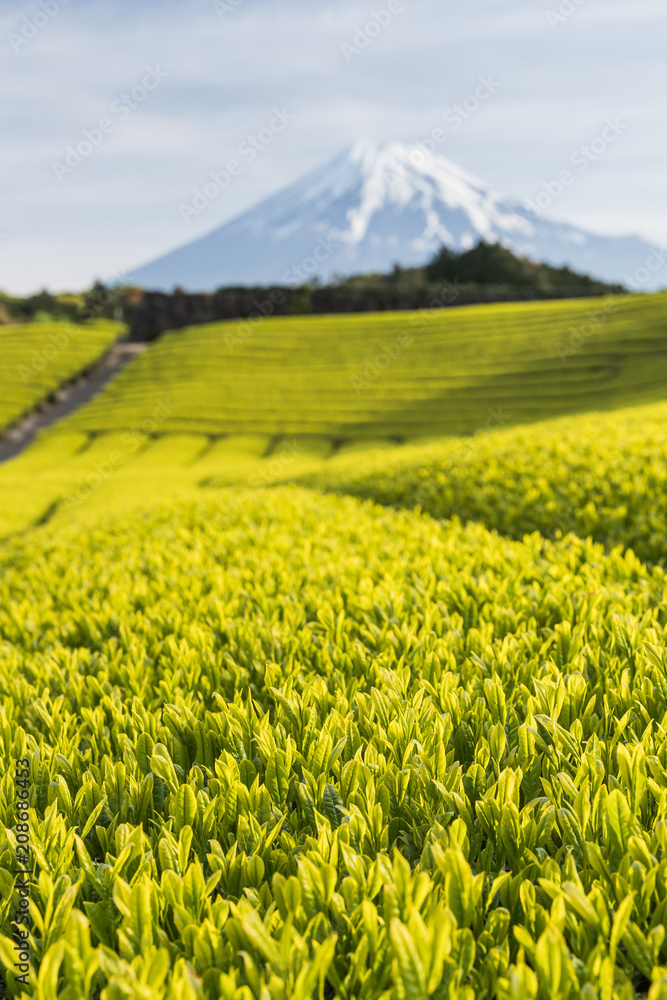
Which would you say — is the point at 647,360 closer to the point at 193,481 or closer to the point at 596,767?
the point at 193,481

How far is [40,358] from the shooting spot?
47.6m

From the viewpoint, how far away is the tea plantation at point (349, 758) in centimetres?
155

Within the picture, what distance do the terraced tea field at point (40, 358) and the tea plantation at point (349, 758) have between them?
37.7 metres

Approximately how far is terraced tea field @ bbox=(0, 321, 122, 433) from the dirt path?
61 centimetres

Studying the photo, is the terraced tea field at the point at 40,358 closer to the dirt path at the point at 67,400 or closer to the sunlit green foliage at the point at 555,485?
the dirt path at the point at 67,400

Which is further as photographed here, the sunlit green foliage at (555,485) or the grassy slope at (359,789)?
the sunlit green foliage at (555,485)

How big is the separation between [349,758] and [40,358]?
171 ft

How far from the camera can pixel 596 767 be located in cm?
207

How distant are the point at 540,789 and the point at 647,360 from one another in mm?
32105

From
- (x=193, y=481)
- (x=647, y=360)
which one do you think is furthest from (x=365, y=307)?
(x=193, y=481)

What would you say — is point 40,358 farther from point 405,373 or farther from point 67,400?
point 405,373

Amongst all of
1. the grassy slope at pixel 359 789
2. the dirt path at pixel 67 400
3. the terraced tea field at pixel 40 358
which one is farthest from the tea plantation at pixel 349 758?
the terraced tea field at pixel 40 358

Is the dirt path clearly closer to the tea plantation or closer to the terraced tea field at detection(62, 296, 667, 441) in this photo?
the terraced tea field at detection(62, 296, 667, 441)

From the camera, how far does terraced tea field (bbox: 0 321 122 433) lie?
134 ft
